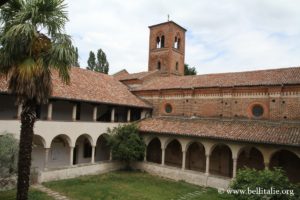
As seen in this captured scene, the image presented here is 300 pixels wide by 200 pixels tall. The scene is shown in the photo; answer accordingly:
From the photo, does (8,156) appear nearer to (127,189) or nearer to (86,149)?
(127,189)

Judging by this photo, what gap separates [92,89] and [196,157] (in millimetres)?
10061

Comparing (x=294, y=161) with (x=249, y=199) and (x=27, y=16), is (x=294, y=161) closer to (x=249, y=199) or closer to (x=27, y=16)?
(x=249, y=199)

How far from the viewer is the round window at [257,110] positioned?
19406mm

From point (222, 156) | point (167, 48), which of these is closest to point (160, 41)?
point (167, 48)

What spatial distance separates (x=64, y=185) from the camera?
16.4 meters

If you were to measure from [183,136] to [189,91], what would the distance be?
4.76m

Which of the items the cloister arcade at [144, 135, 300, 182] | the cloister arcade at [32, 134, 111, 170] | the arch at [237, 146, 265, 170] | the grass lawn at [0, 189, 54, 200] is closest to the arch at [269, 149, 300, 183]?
the cloister arcade at [144, 135, 300, 182]

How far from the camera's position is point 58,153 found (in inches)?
818

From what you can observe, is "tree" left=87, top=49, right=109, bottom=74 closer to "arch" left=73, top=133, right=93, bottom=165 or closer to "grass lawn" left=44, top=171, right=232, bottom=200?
"arch" left=73, top=133, right=93, bottom=165

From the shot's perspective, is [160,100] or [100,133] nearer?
[100,133]

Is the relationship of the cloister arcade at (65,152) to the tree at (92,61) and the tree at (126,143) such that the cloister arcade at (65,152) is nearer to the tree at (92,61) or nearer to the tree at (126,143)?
the tree at (126,143)

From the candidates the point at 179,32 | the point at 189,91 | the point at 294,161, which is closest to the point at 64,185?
the point at 189,91

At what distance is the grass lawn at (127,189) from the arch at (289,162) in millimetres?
4773

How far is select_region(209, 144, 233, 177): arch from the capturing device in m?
20.1
